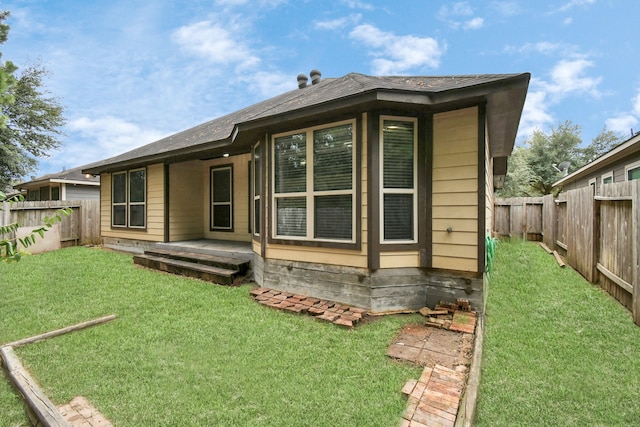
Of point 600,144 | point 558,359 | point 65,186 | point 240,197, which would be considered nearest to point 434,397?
point 558,359

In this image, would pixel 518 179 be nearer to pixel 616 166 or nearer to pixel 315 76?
pixel 616 166

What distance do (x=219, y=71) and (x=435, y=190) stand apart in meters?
17.4

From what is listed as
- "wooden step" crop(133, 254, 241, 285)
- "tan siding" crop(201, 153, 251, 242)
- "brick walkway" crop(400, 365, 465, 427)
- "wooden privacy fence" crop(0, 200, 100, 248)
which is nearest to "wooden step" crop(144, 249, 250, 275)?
"wooden step" crop(133, 254, 241, 285)

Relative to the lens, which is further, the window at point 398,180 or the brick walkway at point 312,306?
the window at point 398,180

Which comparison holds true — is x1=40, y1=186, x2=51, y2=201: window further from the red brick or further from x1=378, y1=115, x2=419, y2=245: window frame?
x1=378, y1=115, x2=419, y2=245: window frame

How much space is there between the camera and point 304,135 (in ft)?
15.2

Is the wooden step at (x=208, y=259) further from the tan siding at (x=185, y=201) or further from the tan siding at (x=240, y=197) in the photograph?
the tan siding at (x=240, y=197)

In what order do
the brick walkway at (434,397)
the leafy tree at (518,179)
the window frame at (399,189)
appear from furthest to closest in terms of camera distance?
the leafy tree at (518,179), the window frame at (399,189), the brick walkway at (434,397)

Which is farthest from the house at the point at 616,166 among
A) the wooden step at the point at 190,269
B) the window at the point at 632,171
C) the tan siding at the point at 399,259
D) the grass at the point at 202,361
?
the wooden step at the point at 190,269

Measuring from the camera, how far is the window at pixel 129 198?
852cm

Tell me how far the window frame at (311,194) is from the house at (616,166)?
4.50m

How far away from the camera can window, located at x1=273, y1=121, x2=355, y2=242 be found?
4.27 meters

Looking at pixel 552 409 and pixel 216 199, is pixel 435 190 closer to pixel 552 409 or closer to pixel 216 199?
pixel 552 409

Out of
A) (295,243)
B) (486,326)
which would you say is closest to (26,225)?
(295,243)
